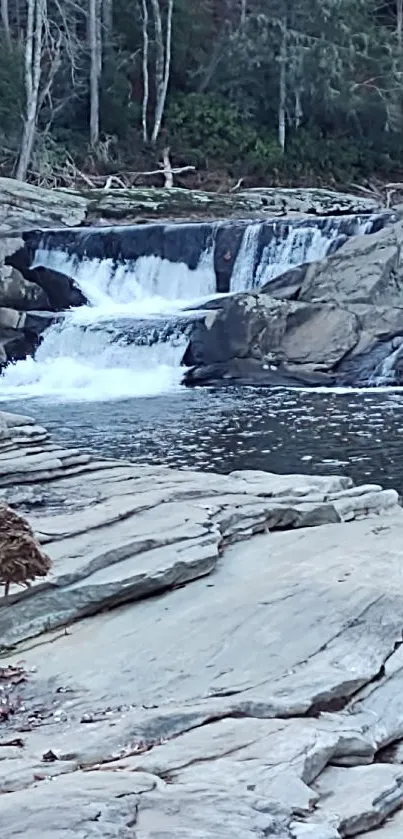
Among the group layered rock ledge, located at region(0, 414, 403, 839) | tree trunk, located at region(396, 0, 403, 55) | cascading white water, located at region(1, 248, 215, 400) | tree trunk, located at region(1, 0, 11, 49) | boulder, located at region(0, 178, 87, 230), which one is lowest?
cascading white water, located at region(1, 248, 215, 400)

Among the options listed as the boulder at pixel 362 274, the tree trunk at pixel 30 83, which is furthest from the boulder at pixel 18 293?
the tree trunk at pixel 30 83

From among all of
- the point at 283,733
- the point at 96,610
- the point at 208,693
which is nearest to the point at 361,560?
the point at 96,610

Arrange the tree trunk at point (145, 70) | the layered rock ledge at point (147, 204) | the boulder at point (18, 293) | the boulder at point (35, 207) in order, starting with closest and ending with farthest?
the boulder at point (18, 293) < the boulder at point (35, 207) < the layered rock ledge at point (147, 204) < the tree trunk at point (145, 70)

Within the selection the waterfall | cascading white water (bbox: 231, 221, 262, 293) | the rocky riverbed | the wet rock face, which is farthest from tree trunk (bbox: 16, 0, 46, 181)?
the wet rock face

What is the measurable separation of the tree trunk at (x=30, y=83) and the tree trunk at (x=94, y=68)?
2.49m

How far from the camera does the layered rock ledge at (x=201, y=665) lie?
3.77 m

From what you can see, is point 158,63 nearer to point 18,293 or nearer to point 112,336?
point 18,293

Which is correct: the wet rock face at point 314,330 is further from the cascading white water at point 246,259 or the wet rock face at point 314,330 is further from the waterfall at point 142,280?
the cascading white water at point 246,259

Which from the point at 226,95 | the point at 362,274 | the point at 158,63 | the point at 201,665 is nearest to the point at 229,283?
the point at 362,274

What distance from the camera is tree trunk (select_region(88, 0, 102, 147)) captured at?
30578 millimetres

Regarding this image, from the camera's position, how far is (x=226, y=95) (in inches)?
1326

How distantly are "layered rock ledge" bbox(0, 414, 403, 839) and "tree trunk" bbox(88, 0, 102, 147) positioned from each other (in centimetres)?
2391

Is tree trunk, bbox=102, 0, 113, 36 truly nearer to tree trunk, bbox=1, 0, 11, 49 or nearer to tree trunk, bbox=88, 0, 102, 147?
tree trunk, bbox=88, 0, 102, 147

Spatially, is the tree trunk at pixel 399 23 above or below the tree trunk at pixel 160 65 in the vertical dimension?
above
